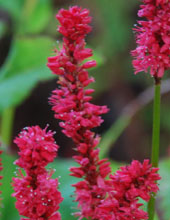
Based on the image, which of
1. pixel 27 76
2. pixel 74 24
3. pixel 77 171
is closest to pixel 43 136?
pixel 77 171

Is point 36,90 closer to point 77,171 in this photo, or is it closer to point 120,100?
point 120,100

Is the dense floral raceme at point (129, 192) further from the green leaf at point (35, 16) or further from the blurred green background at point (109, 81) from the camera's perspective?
the blurred green background at point (109, 81)

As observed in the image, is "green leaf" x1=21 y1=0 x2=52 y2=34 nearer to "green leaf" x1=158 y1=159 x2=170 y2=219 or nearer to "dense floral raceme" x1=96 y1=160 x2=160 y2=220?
"green leaf" x1=158 y1=159 x2=170 y2=219

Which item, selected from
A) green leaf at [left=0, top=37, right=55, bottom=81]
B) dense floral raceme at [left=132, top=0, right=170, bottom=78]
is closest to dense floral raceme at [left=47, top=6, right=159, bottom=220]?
dense floral raceme at [left=132, top=0, right=170, bottom=78]

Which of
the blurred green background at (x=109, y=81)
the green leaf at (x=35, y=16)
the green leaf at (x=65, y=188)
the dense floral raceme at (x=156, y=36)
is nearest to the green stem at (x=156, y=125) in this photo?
the dense floral raceme at (x=156, y=36)

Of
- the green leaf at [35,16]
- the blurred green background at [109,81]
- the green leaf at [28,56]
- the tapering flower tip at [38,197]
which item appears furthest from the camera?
the blurred green background at [109,81]

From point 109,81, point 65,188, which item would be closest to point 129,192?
point 65,188
